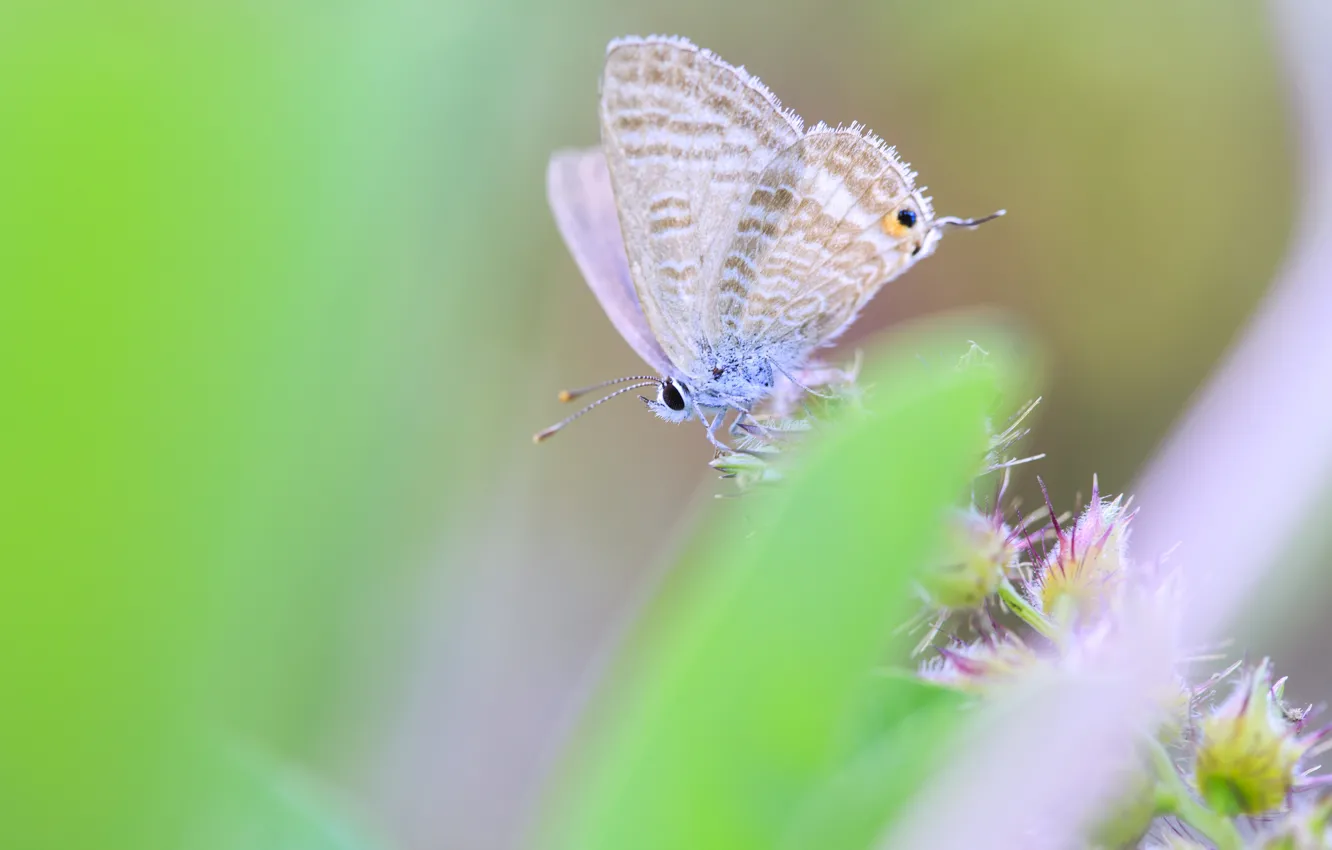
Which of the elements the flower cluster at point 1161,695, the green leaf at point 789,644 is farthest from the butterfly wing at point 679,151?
the green leaf at point 789,644

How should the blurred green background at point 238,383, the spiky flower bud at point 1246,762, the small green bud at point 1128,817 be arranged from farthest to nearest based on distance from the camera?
the spiky flower bud at point 1246,762, the small green bud at point 1128,817, the blurred green background at point 238,383

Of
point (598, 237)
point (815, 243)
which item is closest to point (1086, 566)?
point (815, 243)

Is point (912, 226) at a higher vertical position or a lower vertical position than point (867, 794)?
higher

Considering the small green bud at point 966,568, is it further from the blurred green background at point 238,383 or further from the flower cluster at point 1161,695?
the blurred green background at point 238,383

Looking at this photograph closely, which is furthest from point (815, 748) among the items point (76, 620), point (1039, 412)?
point (1039, 412)

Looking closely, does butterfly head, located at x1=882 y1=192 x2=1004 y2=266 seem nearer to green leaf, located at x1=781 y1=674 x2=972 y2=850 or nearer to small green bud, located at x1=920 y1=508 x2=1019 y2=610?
small green bud, located at x1=920 y1=508 x2=1019 y2=610

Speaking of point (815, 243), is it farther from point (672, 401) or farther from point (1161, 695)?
point (1161, 695)

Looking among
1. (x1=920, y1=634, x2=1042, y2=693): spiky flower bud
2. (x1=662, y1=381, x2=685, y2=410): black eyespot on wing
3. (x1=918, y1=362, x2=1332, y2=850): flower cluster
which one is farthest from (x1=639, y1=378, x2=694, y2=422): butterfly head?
(x1=920, y1=634, x2=1042, y2=693): spiky flower bud
